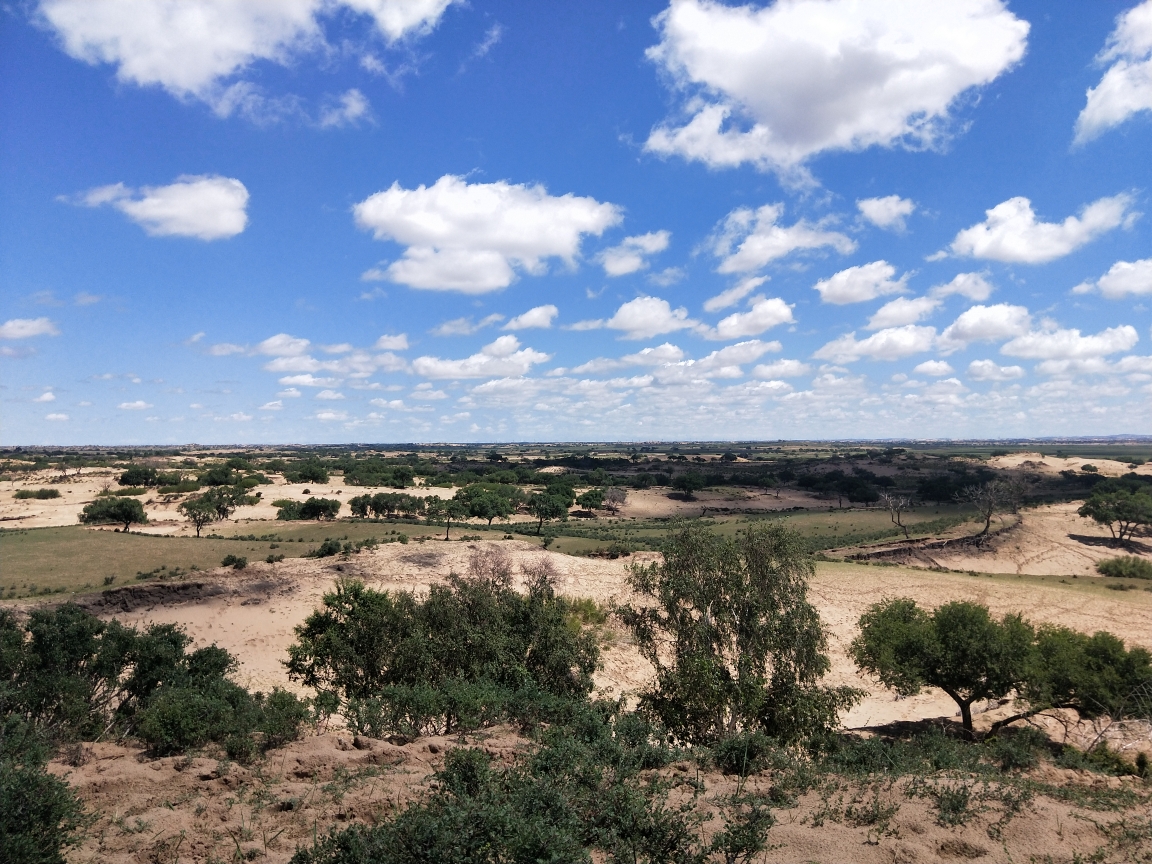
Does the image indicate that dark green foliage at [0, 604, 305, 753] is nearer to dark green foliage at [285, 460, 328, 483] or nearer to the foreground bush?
the foreground bush

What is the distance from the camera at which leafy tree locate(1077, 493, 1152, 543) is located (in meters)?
64.2

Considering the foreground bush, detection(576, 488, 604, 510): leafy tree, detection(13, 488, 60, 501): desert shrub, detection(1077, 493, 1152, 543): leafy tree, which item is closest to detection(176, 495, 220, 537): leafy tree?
detection(13, 488, 60, 501): desert shrub

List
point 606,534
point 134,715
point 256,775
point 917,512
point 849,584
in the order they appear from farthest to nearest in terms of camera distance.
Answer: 1. point 917,512
2. point 606,534
3. point 849,584
4. point 134,715
5. point 256,775

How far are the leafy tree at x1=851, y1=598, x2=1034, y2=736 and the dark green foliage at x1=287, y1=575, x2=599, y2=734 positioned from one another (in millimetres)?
10916

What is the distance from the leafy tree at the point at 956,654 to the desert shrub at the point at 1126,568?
42.5 metres

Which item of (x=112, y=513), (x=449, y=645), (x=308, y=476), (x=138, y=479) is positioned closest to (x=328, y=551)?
(x=449, y=645)

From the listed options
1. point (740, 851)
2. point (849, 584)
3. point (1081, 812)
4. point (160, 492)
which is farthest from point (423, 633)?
point (160, 492)

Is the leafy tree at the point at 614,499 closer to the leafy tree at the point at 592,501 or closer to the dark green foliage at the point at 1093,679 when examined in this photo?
the leafy tree at the point at 592,501

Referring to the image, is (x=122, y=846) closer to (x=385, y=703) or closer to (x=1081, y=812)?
(x=385, y=703)

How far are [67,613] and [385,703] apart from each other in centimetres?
1155

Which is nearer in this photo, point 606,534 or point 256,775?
point 256,775

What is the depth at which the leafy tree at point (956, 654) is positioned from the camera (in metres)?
21.2

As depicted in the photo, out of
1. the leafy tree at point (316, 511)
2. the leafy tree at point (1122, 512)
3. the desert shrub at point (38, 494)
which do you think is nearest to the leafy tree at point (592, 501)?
the leafy tree at point (316, 511)

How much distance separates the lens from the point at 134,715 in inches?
703
